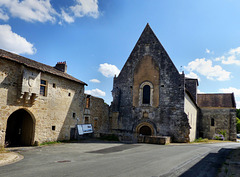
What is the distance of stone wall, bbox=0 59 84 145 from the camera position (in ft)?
42.2

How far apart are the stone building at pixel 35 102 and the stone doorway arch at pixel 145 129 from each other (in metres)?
7.09

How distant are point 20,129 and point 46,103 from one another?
2.82 metres

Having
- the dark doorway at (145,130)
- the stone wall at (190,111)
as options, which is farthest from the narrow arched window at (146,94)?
the stone wall at (190,111)

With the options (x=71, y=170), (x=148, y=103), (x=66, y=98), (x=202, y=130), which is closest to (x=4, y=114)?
(x=66, y=98)

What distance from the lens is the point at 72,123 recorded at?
18625mm

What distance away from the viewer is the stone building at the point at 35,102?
13047 mm

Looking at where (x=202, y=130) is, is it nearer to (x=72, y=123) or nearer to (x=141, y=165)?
(x=72, y=123)

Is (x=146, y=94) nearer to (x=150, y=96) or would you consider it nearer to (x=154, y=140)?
(x=150, y=96)

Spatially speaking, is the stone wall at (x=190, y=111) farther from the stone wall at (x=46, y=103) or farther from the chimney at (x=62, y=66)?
the chimney at (x=62, y=66)

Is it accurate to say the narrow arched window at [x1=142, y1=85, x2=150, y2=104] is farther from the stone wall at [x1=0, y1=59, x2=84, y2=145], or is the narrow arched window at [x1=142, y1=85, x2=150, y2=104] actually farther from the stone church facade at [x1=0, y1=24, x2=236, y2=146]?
the stone wall at [x1=0, y1=59, x2=84, y2=145]

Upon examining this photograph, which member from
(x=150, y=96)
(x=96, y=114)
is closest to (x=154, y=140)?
(x=150, y=96)

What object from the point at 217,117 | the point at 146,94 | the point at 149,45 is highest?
the point at 149,45

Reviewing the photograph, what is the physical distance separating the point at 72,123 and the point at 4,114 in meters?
6.76

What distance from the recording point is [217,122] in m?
32.1
